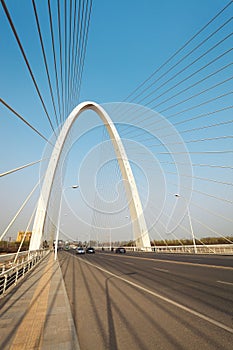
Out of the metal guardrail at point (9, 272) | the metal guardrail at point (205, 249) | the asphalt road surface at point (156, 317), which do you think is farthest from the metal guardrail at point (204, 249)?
the asphalt road surface at point (156, 317)

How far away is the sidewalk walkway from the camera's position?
3752mm

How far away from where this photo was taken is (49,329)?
14.2ft

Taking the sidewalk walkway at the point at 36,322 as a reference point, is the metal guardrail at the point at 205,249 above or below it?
above

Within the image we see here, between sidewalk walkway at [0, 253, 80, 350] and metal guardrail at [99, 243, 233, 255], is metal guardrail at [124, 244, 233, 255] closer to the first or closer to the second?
metal guardrail at [99, 243, 233, 255]

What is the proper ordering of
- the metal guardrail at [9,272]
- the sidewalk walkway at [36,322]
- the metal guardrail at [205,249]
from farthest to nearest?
the metal guardrail at [205,249] < the metal guardrail at [9,272] < the sidewalk walkway at [36,322]

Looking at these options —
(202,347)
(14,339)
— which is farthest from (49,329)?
(202,347)

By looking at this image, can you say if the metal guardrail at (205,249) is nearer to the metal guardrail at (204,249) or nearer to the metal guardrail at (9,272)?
the metal guardrail at (204,249)

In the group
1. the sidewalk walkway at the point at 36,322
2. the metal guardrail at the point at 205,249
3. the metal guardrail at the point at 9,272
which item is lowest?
the sidewalk walkway at the point at 36,322

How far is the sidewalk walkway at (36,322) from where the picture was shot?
3752 mm

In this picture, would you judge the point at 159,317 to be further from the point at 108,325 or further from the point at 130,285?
the point at 130,285

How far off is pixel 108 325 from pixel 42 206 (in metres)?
23.8

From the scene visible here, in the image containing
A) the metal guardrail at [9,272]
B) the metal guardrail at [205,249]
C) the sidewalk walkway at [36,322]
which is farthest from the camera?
the metal guardrail at [205,249]

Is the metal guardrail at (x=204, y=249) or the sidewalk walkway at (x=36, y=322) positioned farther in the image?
the metal guardrail at (x=204, y=249)

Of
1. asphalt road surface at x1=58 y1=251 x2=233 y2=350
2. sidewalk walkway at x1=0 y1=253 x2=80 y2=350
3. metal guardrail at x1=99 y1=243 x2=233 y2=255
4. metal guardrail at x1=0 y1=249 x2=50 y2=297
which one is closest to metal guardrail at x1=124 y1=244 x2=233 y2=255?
metal guardrail at x1=99 y1=243 x2=233 y2=255
